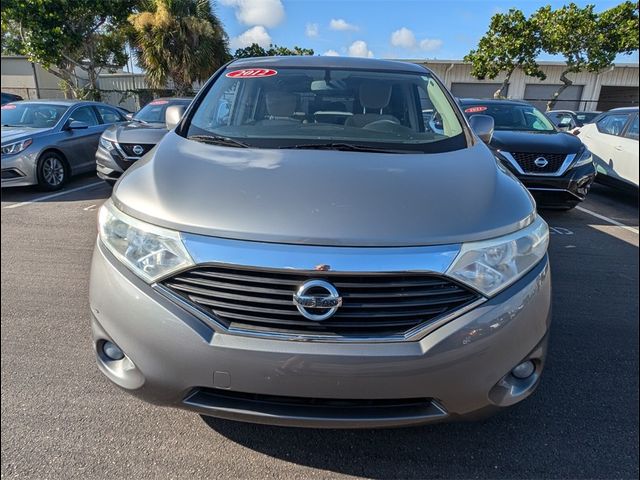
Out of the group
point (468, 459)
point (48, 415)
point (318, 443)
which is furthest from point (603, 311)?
point (48, 415)

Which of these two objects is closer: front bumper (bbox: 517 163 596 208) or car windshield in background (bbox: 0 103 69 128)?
front bumper (bbox: 517 163 596 208)

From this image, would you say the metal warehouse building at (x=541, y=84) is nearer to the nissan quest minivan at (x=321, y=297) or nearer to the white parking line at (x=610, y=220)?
the white parking line at (x=610, y=220)

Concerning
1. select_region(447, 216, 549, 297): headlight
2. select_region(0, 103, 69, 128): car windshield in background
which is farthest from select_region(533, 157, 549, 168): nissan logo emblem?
select_region(0, 103, 69, 128): car windshield in background

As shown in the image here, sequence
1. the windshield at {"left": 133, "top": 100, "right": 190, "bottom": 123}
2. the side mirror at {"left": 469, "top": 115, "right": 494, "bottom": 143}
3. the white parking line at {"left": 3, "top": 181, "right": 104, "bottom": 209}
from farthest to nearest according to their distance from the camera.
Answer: the windshield at {"left": 133, "top": 100, "right": 190, "bottom": 123}, the white parking line at {"left": 3, "top": 181, "right": 104, "bottom": 209}, the side mirror at {"left": 469, "top": 115, "right": 494, "bottom": 143}

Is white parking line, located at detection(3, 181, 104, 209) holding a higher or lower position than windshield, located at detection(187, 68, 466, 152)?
lower

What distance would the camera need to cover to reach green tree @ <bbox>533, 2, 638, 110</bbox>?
19.2 m

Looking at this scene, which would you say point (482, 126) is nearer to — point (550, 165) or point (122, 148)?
point (550, 165)

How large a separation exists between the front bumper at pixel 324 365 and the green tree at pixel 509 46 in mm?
23787

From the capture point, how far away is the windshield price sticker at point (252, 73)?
2.91m

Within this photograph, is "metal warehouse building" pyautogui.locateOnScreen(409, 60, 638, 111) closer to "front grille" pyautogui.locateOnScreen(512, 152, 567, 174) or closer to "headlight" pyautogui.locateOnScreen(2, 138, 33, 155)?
"front grille" pyautogui.locateOnScreen(512, 152, 567, 174)

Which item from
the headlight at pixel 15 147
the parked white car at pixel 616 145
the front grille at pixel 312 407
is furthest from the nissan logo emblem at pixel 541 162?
the headlight at pixel 15 147

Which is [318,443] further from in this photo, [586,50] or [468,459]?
[586,50]

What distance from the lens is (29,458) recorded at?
1.82 meters

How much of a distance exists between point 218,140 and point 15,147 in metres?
5.85
